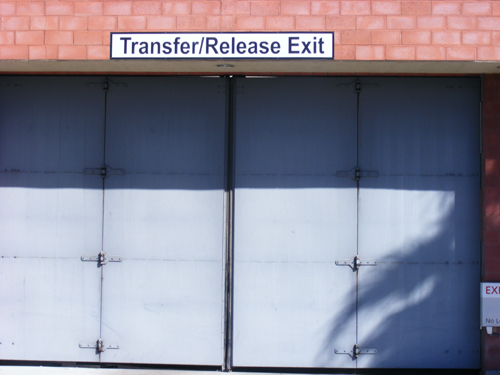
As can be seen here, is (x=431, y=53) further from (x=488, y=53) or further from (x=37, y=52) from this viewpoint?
(x=37, y=52)

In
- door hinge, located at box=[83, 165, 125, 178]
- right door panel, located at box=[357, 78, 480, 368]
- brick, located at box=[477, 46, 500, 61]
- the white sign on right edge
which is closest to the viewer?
brick, located at box=[477, 46, 500, 61]

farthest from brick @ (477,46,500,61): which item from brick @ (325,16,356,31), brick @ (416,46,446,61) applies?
brick @ (325,16,356,31)

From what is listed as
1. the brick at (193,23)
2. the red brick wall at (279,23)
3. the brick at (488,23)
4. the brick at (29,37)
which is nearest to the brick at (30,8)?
the red brick wall at (279,23)

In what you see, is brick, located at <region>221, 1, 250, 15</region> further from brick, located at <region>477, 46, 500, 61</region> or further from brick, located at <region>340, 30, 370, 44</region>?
brick, located at <region>477, 46, 500, 61</region>

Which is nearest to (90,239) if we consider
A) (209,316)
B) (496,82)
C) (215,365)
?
(209,316)

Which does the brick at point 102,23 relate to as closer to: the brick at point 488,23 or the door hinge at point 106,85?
the door hinge at point 106,85

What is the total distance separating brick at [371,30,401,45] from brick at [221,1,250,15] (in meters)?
1.27

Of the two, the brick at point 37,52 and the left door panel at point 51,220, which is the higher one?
the brick at point 37,52

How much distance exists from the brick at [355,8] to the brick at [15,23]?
10.3 feet

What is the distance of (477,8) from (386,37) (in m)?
0.93

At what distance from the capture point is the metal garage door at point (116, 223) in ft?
16.2

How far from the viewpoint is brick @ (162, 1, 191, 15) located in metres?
4.33

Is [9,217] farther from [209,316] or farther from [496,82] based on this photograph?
[496,82]

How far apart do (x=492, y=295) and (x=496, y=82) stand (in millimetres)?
2315
